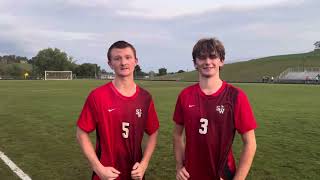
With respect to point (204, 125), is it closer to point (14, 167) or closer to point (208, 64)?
point (208, 64)

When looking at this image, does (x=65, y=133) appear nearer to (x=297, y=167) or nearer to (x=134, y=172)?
(x=297, y=167)

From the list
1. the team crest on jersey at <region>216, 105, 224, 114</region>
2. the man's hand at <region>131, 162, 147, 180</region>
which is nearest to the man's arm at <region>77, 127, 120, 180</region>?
the man's hand at <region>131, 162, 147, 180</region>

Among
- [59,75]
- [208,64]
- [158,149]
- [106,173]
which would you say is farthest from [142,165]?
[59,75]

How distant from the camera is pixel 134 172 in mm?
3721

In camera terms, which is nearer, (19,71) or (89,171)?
(89,171)

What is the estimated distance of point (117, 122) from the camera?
373cm

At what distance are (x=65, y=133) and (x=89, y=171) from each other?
16.4ft

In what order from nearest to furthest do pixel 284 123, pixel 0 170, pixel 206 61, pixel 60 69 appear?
pixel 206 61 < pixel 0 170 < pixel 284 123 < pixel 60 69

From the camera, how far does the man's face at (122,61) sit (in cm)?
374

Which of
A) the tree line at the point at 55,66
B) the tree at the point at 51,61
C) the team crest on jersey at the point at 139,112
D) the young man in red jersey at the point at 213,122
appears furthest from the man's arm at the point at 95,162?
the tree at the point at 51,61

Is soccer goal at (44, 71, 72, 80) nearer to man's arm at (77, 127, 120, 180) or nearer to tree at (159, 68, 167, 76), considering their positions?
tree at (159, 68, 167, 76)

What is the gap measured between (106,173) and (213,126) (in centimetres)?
96

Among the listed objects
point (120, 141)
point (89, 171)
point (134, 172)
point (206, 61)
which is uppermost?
point (206, 61)

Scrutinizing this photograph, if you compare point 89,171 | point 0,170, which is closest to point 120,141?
point 89,171
